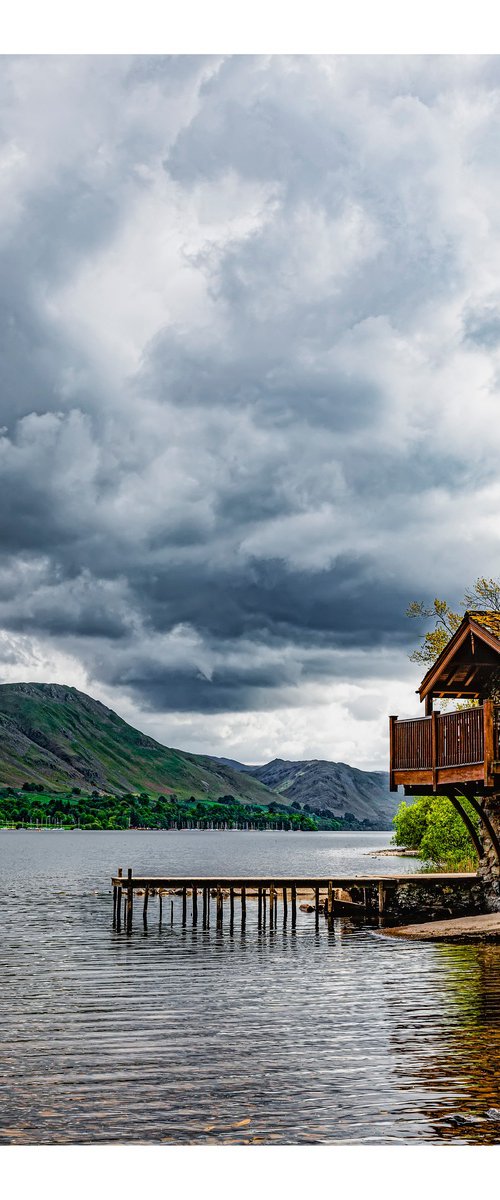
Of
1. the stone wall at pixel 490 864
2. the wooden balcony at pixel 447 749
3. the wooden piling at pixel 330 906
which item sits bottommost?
the wooden piling at pixel 330 906

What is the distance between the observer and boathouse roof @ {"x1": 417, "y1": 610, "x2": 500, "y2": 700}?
130 feet

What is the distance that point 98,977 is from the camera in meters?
32.1

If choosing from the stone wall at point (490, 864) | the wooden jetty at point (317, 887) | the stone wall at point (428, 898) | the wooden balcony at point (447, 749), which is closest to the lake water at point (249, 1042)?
the stone wall at point (428, 898)

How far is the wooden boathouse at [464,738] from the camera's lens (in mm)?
37500

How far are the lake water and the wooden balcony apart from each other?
619 centimetres

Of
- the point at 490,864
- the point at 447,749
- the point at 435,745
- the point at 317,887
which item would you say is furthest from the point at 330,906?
the point at 447,749

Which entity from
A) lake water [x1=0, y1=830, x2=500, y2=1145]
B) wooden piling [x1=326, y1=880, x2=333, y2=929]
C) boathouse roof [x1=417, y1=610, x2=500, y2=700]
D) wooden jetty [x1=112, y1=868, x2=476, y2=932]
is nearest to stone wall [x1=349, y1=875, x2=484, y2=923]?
wooden jetty [x1=112, y1=868, x2=476, y2=932]

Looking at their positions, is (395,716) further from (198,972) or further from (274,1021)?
(274,1021)

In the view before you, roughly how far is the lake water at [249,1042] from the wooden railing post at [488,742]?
230 inches

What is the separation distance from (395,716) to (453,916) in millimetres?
8571

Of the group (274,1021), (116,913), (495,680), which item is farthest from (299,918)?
(274,1021)

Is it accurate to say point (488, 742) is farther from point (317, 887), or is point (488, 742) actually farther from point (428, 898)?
point (317, 887)

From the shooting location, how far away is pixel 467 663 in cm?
4178

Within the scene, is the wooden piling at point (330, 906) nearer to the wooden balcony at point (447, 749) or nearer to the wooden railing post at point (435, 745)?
the wooden balcony at point (447, 749)
